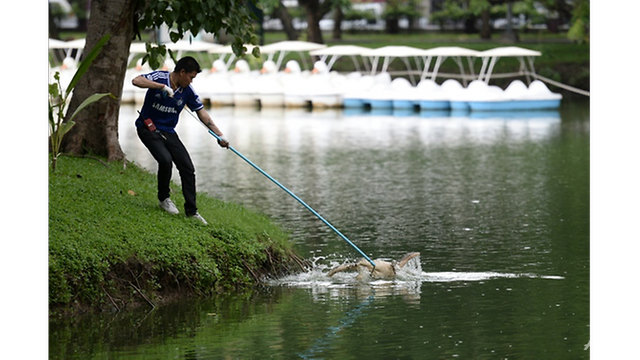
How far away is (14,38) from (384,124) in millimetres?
22143

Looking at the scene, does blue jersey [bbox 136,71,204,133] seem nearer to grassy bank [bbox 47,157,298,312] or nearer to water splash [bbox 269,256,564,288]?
grassy bank [bbox 47,157,298,312]

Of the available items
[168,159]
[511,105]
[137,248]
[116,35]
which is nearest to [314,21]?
[511,105]

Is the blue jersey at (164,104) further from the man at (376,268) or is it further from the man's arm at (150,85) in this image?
the man at (376,268)

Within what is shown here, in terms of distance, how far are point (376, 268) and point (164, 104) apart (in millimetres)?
2858

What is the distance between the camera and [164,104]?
38.1ft

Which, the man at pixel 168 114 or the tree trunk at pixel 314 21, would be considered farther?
the tree trunk at pixel 314 21

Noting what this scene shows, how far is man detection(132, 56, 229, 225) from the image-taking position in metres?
11.4

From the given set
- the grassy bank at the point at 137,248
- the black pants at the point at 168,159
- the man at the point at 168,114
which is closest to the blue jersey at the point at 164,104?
the man at the point at 168,114

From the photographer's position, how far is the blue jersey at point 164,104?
11484 mm

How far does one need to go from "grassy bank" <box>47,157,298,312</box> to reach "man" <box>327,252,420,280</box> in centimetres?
64

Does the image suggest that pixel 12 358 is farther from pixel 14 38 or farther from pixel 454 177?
pixel 454 177

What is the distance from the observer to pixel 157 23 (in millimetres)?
14492

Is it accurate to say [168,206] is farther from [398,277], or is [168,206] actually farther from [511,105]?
[511,105]

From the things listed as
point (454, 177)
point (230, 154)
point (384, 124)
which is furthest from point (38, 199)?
point (384, 124)
